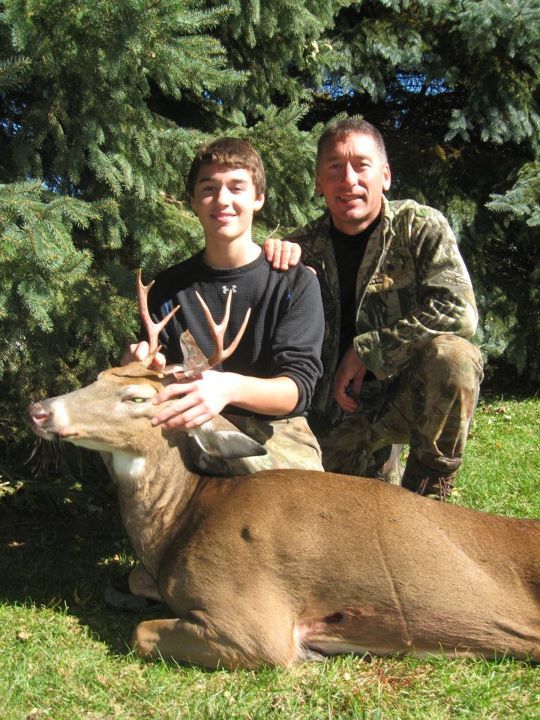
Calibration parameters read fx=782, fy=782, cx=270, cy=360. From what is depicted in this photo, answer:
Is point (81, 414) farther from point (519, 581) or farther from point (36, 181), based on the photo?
point (519, 581)

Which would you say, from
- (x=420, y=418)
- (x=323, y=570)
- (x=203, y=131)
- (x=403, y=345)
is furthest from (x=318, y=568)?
(x=203, y=131)

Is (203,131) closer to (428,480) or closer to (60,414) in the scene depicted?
(428,480)

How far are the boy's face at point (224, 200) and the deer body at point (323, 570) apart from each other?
40.1 inches

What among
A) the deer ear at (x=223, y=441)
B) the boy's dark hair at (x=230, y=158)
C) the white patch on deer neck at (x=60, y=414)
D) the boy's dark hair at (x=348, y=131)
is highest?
the boy's dark hair at (x=348, y=131)

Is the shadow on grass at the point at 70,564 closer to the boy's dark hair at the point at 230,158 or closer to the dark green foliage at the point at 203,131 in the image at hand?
the dark green foliage at the point at 203,131

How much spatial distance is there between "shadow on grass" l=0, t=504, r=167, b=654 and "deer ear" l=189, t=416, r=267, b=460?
2.96 ft

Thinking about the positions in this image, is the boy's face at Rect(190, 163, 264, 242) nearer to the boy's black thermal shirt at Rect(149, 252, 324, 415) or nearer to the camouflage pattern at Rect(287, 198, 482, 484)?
the boy's black thermal shirt at Rect(149, 252, 324, 415)

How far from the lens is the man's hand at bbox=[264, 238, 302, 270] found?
4083 mm

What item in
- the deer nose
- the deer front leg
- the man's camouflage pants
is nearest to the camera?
the deer front leg

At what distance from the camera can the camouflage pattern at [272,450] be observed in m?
3.66

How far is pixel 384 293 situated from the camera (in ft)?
15.0

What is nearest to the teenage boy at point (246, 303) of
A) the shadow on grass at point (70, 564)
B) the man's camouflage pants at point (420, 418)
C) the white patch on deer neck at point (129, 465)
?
the white patch on deer neck at point (129, 465)

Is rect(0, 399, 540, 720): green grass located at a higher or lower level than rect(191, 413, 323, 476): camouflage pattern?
lower

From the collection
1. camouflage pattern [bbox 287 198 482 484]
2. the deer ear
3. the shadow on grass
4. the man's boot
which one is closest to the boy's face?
camouflage pattern [bbox 287 198 482 484]
